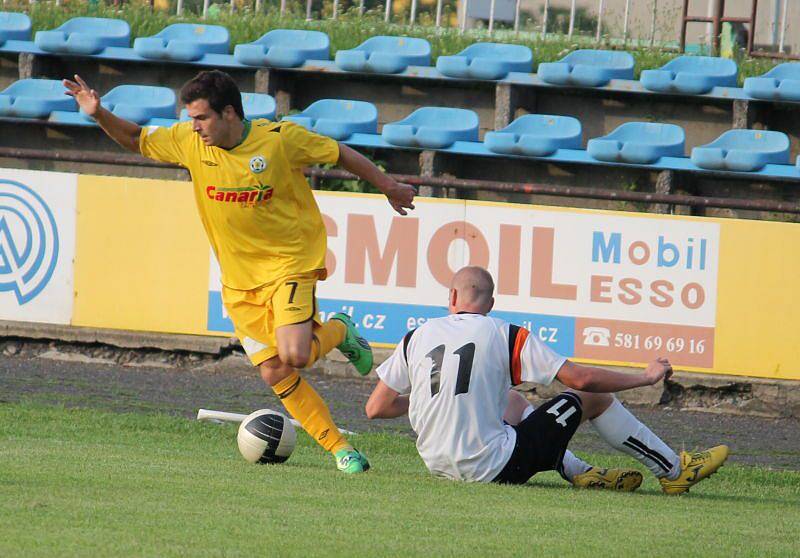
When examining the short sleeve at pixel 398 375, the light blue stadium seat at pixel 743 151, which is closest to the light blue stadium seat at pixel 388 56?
the light blue stadium seat at pixel 743 151

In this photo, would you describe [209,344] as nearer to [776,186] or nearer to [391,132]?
[391,132]

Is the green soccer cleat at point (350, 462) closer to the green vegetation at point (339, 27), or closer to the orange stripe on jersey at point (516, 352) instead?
the orange stripe on jersey at point (516, 352)

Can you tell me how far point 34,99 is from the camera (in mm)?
15461

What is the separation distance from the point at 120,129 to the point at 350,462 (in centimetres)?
216

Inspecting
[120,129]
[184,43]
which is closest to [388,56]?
[184,43]

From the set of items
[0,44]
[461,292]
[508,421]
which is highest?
[0,44]

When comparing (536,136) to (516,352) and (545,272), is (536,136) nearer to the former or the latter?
(545,272)

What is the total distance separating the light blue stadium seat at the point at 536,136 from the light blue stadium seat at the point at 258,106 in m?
2.51

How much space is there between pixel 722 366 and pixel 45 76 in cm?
1010

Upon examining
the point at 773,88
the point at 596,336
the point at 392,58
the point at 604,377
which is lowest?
the point at 596,336

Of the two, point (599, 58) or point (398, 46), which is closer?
point (599, 58)

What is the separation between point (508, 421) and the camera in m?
6.48

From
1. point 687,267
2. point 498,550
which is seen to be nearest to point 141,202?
point 687,267

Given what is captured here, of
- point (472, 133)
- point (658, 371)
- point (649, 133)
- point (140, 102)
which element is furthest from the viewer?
point (140, 102)
